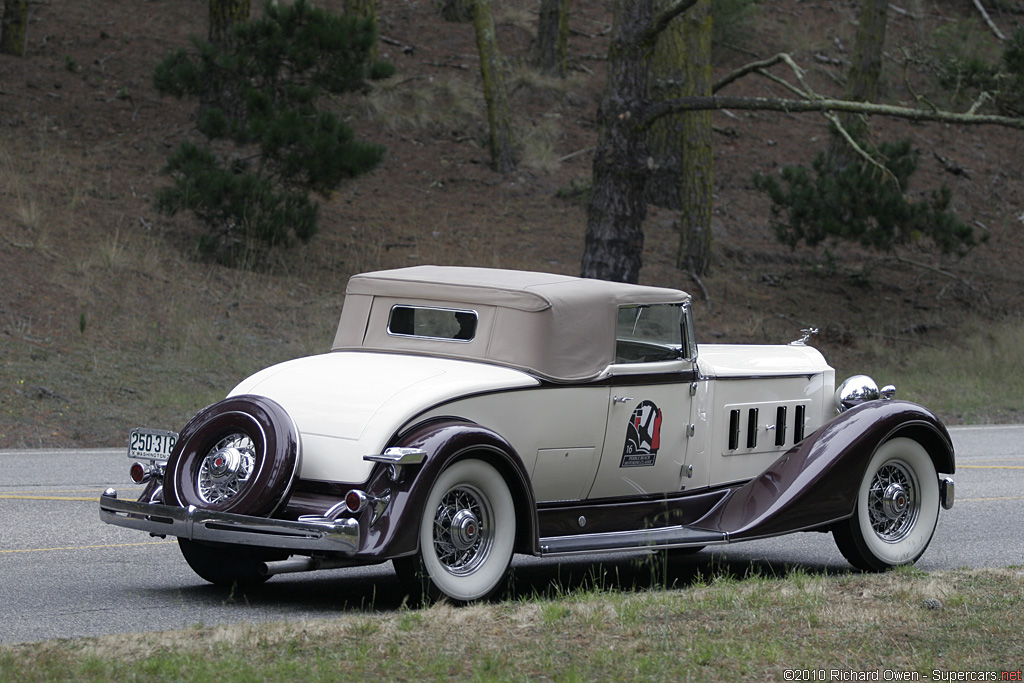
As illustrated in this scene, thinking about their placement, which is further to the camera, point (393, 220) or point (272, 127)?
point (393, 220)

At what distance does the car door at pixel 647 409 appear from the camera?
22.9ft

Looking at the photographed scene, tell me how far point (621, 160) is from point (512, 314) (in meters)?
9.58

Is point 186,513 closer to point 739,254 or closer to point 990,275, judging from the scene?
point 739,254

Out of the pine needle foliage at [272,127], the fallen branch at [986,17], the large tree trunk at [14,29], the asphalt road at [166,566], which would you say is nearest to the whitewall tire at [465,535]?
the asphalt road at [166,566]

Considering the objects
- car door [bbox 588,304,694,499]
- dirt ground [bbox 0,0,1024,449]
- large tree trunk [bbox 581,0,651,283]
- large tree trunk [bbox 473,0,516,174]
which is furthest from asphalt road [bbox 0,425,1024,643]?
large tree trunk [bbox 473,0,516,174]

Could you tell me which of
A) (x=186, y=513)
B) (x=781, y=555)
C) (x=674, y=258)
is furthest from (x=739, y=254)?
(x=186, y=513)

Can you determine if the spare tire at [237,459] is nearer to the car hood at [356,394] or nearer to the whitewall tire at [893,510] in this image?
the car hood at [356,394]

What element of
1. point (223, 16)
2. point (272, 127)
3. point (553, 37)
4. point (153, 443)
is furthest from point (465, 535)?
point (553, 37)

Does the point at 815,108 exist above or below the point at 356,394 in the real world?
above

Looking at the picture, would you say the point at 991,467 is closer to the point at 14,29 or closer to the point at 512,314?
the point at 512,314

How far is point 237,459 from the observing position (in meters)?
6.15

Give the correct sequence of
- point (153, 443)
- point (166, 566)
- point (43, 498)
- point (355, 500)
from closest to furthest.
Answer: point (355, 500), point (153, 443), point (166, 566), point (43, 498)

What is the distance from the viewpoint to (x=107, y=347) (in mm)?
15867

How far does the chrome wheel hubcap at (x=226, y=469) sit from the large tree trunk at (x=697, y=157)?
55.9ft
